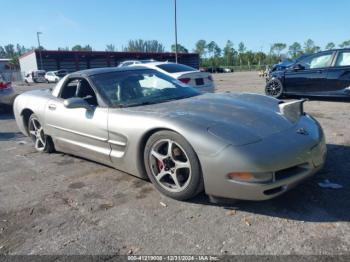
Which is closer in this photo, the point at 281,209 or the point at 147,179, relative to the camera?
the point at 281,209

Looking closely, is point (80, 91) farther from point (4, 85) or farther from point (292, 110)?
point (4, 85)

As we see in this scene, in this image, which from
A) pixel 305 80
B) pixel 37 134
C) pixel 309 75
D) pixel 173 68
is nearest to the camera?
pixel 37 134

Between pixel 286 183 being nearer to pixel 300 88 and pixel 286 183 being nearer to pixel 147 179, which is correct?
pixel 147 179

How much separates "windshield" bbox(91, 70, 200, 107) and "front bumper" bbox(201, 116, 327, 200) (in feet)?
4.79

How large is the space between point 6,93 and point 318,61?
28.5 ft

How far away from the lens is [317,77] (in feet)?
28.9

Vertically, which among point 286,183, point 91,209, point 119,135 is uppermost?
point 119,135

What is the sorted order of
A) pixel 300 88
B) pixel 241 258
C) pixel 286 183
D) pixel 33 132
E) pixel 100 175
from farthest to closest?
pixel 300 88, pixel 33 132, pixel 100 175, pixel 286 183, pixel 241 258

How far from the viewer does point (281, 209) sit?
2959 millimetres

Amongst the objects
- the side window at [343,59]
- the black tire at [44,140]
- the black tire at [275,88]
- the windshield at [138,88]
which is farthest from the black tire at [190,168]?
the black tire at [275,88]

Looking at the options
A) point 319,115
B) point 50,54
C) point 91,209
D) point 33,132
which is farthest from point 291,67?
point 50,54

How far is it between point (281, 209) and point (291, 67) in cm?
738

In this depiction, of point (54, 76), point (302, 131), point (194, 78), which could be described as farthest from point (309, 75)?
point (54, 76)

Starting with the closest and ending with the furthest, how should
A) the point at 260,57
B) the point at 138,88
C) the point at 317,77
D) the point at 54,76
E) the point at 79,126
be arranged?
the point at 79,126 < the point at 138,88 < the point at 317,77 < the point at 54,76 < the point at 260,57
